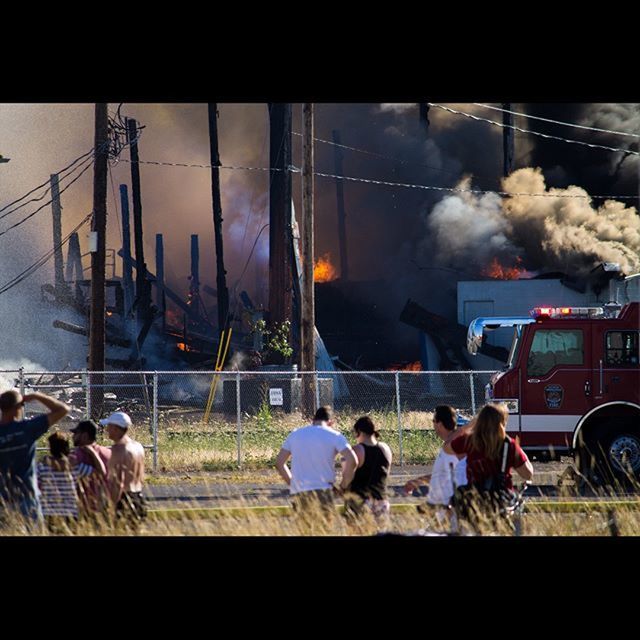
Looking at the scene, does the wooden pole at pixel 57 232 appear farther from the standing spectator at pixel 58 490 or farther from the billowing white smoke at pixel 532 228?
the standing spectator at pixel 58 490

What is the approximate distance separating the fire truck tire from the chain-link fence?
11.3 ft

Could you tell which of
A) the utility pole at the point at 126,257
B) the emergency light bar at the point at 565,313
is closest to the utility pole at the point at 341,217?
the utility pole at the point at 126,257

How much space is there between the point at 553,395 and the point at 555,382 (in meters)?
0.18

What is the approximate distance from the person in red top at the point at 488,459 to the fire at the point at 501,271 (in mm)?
31703

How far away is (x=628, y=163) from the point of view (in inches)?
1636

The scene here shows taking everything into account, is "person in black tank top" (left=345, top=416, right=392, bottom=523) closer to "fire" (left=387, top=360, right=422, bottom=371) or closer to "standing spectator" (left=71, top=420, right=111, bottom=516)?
"standing spectator" (left=71, top=420, right=111, bottom=516)

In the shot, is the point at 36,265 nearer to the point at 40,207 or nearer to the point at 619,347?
the point at 40,207

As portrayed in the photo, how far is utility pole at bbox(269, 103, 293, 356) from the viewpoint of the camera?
3062 centimetres

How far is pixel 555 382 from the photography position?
1614 centimetres

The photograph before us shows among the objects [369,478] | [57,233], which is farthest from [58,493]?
[57,233]
